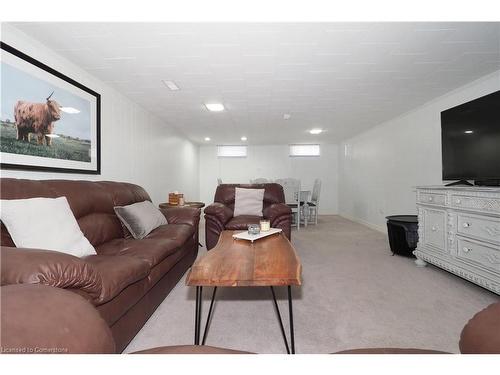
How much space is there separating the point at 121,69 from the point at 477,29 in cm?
315

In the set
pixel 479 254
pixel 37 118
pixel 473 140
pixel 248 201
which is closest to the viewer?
pixel 37 118

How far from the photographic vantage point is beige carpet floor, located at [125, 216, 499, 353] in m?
1.52

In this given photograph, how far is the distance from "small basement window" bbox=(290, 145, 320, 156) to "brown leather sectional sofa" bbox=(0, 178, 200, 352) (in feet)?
17.4

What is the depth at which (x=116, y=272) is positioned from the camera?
135 centimetres

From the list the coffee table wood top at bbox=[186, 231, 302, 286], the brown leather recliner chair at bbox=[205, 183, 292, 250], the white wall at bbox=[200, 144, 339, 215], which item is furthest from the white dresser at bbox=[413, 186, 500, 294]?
the white wall at bbox=[200, 144, 339, 215]

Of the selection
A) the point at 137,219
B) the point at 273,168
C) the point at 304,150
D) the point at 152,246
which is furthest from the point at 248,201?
the point at 304,150

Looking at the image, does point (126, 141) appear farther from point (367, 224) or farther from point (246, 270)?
point (367, 224)

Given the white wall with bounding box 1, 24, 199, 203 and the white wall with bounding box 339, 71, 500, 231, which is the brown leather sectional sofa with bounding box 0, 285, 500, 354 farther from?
the white wall with bounding box 339, 71, 500, 231

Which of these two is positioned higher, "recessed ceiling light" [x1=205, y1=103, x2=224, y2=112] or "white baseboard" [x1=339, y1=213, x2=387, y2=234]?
"recessed ceiling light" [x1=205, y1=103, x2=224, y2=112]

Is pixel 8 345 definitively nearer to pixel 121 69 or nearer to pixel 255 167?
pixel 121 69

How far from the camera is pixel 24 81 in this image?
190 centimetres

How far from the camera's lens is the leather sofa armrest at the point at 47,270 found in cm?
94

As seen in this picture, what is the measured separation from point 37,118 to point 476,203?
12.4ft
